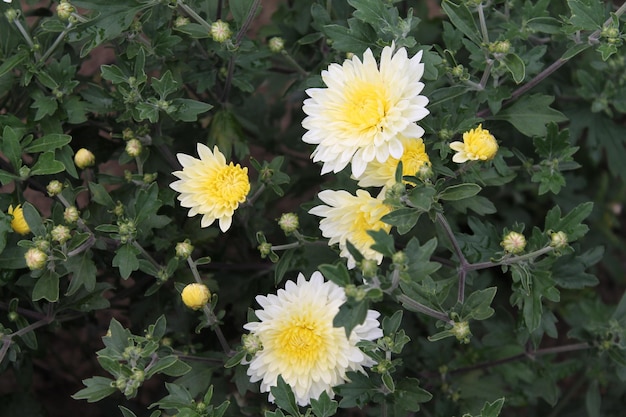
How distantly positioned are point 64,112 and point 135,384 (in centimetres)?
111

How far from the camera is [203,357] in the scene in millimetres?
2535

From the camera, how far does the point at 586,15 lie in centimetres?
232

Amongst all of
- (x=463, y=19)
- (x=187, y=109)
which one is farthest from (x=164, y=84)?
(x=463, y=19)

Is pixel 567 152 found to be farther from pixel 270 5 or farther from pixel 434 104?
pixel 270 5

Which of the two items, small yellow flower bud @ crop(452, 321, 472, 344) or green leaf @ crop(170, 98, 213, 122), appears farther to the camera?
green leaf @ crop(170, 98, 213, 122)

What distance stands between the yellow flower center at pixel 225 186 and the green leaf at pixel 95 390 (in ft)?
2.15

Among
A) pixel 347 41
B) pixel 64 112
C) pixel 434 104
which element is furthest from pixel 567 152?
pixel 64 112

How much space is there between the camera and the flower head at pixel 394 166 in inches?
87.4

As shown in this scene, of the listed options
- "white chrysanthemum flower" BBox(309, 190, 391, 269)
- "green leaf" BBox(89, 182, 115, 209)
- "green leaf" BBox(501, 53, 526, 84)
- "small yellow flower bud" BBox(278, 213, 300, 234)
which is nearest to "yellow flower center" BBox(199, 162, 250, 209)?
"small yellow flower bud" BBox(278, 213, 300, 234)

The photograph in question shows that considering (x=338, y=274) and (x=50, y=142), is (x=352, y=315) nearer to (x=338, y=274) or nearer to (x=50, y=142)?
(x=338, y=274)

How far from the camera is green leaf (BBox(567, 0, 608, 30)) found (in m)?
2.30

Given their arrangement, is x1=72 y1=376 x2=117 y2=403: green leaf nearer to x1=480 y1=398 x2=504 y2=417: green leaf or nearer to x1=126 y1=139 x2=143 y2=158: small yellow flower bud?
x1=126 y1=139 x2=143 y2=158: small yellow flower bud

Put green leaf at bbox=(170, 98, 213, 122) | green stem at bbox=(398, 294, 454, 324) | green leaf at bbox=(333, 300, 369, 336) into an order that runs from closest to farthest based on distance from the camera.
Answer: green leaf at bbox=(333, 300, 369, 336) → green stem at bbox=(398, 294, 454, 324) → green leaf at bbox=(170, 98, 213, 122)

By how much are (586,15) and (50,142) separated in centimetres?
187
